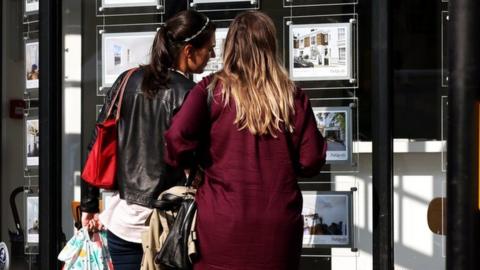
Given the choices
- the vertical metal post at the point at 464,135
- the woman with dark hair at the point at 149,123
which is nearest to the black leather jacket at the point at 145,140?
the woman with dark hair at the point at 149,123

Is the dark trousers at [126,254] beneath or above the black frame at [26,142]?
beneath

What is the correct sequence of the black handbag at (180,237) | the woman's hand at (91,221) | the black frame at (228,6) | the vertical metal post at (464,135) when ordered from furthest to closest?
the black frame at (228,6) < the woman's hand at (91,221) < the black handbag at (180,237) < the vertical metal post at (464,135)

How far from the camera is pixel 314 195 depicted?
14.8 feet

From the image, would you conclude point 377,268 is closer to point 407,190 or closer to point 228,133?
point 407,190

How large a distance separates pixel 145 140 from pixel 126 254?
0.48 meters

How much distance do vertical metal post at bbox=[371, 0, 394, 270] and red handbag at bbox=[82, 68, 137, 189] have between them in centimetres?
136

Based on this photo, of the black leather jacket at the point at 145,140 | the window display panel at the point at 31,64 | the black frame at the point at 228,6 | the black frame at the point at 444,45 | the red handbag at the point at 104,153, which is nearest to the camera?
the black leather jacket at the point at 145,140

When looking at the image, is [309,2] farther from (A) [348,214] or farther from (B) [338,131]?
(A) [348,214]

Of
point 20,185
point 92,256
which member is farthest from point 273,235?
point 20,185

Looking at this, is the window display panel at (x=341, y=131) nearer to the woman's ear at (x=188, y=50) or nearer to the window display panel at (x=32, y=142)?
the woman's ear at (x=188, y=50)

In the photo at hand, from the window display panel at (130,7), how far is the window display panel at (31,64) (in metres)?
0.53

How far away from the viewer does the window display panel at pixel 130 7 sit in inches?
186

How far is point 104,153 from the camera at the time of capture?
3.58 m

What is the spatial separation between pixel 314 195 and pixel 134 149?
1.35 meters
